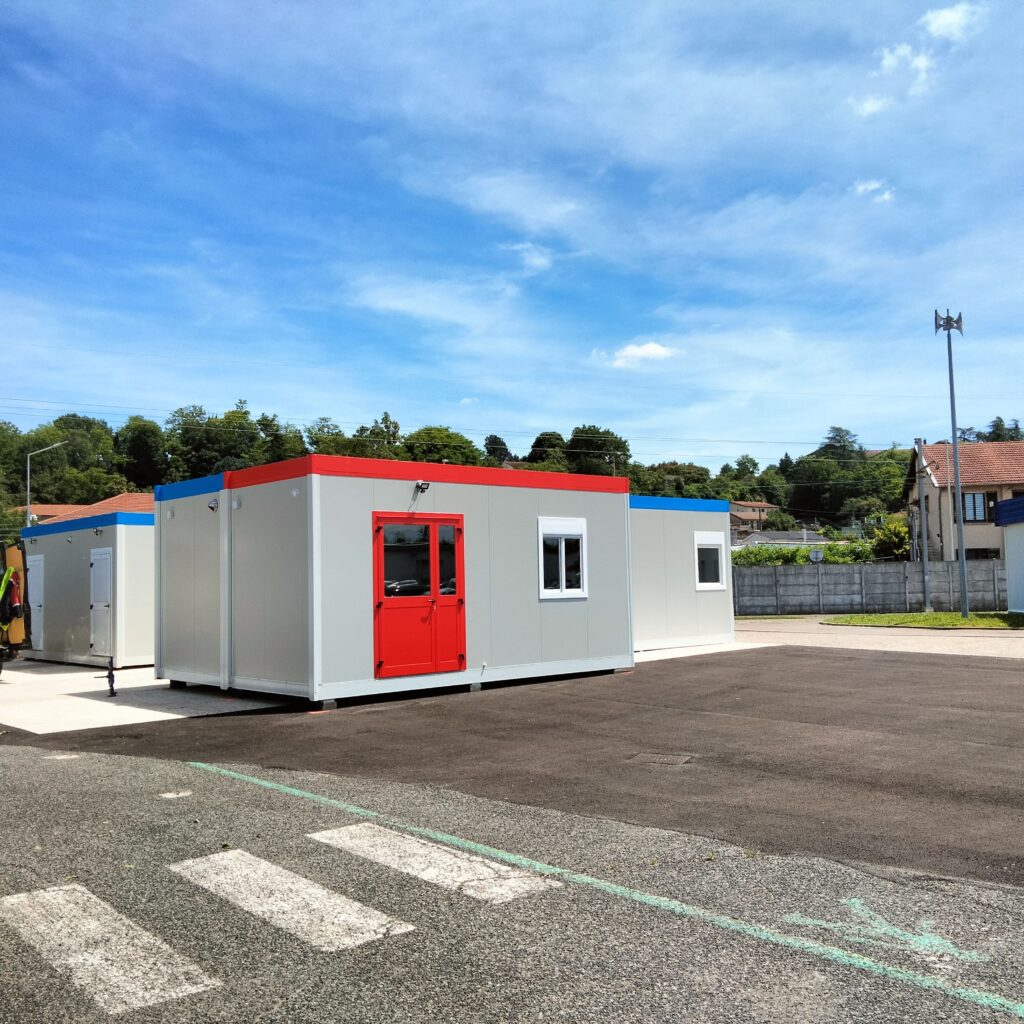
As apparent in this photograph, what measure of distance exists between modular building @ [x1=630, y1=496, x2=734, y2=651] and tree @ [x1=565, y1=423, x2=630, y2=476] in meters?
74.3

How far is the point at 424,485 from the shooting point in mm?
13133

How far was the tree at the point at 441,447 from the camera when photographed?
8619 centimetres

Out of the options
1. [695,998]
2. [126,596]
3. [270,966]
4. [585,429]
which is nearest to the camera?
[695,998]

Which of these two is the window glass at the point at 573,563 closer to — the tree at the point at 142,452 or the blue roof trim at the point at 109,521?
the blue roof trim at the point at 109,521

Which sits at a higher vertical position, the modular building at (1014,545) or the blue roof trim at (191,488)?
the blue roof trim at (191,488)

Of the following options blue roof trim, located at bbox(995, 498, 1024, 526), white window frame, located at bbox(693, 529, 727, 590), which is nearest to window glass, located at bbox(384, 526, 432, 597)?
white window frame, located at bbox(693, 529, 727, 590)

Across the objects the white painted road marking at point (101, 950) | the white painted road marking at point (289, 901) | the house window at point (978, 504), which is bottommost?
the white painted road marking at point (289, 901)

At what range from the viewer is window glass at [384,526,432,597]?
12766 millimetres

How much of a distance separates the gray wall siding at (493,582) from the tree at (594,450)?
79914 mm

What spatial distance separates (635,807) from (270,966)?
3.29 meters

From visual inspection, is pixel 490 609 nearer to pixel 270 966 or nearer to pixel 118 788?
pixel 118 788

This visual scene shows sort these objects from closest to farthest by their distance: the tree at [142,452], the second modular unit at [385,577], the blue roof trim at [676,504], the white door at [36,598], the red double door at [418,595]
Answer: the second modular unit at [385,577] < the red double door at [418,595] < the blue roof trim at [676,504] < the white door at [36,598] < the tree at [142,452]

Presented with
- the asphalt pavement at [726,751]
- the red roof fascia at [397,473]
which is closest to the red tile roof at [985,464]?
the asphalt pavement at [726,751]

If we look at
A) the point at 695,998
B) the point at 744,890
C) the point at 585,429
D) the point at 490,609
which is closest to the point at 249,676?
the point at 490,609
